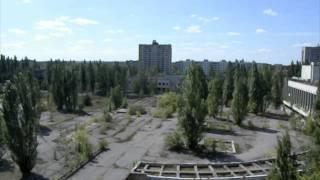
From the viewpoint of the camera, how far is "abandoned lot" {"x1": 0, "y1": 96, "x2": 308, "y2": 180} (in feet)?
76.3

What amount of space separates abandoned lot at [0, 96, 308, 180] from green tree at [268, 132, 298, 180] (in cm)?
→ 1111

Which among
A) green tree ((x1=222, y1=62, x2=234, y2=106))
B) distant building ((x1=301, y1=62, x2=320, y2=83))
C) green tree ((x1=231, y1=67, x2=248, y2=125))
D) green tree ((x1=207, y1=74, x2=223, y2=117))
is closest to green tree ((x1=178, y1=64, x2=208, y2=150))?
green tree ((x1=231, y1=67, x2=248, y2=125))

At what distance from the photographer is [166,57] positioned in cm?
14850

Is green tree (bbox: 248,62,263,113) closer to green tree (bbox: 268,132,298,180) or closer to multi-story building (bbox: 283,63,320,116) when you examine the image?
multi-story building (bbox: 283,63,320,116)

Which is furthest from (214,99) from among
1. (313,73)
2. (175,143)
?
(313,73)

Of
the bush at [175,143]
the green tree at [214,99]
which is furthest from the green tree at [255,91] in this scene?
the bush at [175,143]

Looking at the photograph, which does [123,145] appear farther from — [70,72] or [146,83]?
[146,83]

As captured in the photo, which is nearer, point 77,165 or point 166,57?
point 77,165

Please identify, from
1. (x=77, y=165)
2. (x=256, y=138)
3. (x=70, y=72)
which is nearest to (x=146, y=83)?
(x=70, y=72)

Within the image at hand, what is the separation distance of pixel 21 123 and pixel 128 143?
10.8 meters

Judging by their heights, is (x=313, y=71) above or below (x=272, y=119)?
above

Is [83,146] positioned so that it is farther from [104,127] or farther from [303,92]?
[303,92]

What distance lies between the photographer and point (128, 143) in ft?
101

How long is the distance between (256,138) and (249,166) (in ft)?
34.2
